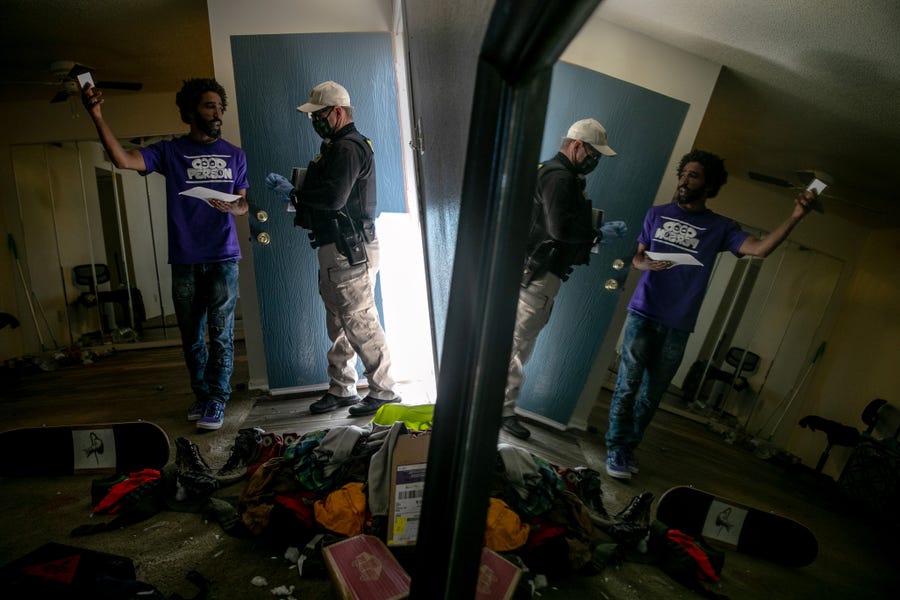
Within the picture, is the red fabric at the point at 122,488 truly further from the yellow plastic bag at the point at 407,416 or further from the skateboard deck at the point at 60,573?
the yellow plastic bag at the point at 407,416

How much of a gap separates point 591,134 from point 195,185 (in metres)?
1.92

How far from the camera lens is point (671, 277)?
390 millimetres

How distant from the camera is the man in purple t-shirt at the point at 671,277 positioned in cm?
36

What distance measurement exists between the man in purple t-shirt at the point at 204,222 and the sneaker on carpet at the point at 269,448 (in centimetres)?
48

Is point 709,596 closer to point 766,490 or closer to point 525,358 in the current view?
point 766,490

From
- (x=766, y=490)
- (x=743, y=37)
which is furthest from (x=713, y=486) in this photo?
(x=743, y=37)

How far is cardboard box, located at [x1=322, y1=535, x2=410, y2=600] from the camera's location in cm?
90

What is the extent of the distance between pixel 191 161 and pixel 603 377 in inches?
77.3

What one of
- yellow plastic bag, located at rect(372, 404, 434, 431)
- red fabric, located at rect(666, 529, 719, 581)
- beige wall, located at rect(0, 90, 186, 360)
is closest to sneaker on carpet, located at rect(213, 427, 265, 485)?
yellow plastic bag, located at rect(372, 404, 434, 431)

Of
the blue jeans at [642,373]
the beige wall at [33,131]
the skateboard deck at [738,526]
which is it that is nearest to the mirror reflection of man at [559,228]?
the blue jeans at [642,373]

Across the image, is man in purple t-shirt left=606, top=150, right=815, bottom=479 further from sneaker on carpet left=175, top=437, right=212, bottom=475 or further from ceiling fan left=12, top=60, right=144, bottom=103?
ceiling fan left=12, top=60, right=144, bottom=103

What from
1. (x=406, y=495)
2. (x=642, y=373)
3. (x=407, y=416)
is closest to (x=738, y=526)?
(x=642, y=373)

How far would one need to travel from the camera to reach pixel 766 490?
18.3 inches

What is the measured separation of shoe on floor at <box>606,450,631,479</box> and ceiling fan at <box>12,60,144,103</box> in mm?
2341
